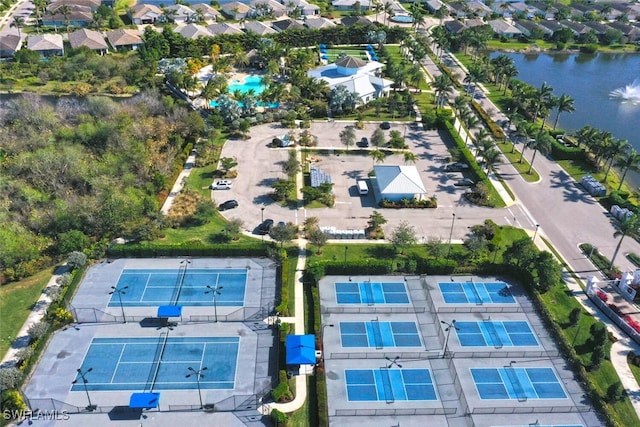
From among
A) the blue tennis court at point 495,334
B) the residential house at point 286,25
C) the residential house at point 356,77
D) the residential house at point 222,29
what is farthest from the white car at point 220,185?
the residential house at point 286,25

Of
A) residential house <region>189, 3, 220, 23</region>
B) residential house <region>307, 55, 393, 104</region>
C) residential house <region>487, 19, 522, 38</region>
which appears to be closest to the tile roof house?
residential house <region>189, 3, 220, 23</region>

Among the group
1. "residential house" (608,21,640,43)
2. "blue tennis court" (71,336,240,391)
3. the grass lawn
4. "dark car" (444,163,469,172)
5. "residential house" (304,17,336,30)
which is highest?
"residential house" (304,17,336,30)

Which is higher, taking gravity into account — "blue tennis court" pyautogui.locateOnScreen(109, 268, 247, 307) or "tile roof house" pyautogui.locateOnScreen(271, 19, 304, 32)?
"tile roof house" pyautogui.locateOnScreen(271, 19, 304, 32)

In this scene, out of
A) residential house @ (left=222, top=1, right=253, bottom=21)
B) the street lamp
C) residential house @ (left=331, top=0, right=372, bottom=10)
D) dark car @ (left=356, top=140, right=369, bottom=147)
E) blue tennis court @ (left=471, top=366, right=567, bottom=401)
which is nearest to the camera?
the street lamp

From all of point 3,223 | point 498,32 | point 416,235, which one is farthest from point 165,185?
point 498,32

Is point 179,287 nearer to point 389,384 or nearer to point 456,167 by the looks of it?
point 389,384

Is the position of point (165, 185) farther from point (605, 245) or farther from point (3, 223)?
point (605, 245)

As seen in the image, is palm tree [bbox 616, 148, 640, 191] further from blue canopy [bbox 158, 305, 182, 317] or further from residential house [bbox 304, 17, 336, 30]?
residential house [bbox 304, 17, 336, 30]

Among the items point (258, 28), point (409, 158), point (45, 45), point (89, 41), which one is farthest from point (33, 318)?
point (258, 28)

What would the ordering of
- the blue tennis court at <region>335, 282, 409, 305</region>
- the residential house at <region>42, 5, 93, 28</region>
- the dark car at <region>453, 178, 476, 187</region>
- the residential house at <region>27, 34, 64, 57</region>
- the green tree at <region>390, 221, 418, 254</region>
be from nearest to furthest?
the blue tennis court at <region>335, 282, 409, 305</region> < the green tree at <region>390, 221, 418, 254</region> < the dark car at <region>453, 178, 476, 187</region> < the residential house at <region>27, 34, 64, 57</region> < the residential house at <region>42, 5, 93, 28</region>
